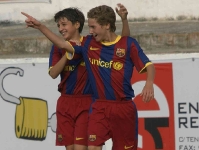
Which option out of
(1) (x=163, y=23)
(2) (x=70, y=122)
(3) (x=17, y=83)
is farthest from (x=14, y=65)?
(1) (x=163, y=23)

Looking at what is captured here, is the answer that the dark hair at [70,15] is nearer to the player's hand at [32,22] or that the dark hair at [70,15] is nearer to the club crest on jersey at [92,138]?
the player's hand at [32,22]

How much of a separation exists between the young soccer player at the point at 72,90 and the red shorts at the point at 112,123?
0.33m

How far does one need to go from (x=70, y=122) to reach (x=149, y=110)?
6.98 ft

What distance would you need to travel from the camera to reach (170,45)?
1098 cm

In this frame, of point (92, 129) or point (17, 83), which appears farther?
point (17, 83)

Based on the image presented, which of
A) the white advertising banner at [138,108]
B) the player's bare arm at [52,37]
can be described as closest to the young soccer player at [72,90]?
the player's bare arm at [52,37]

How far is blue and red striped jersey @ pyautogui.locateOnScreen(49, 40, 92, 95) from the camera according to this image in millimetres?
8109

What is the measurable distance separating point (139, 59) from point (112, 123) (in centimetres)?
68

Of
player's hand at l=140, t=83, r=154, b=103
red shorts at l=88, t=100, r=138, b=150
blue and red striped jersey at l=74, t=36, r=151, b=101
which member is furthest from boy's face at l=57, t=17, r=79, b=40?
player's hand at l=140, t=83, r=154, b=103

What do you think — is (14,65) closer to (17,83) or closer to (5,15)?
(17,83)

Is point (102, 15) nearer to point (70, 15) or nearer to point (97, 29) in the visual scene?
point (97, 29)

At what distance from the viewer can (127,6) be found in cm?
1327

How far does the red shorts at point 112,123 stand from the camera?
777 centimetres

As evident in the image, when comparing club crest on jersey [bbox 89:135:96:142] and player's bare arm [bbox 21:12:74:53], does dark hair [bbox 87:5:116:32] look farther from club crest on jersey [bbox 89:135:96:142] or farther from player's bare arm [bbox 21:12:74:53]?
club crest on jersey [bbox 89:135:96:142]
